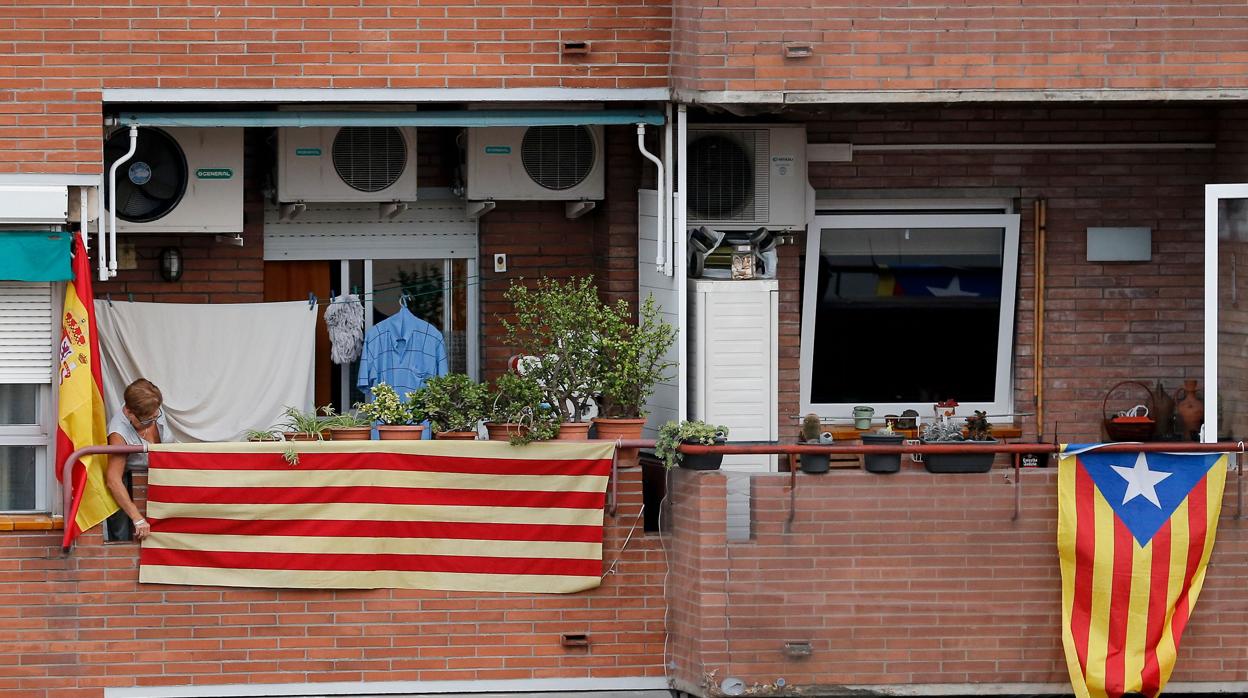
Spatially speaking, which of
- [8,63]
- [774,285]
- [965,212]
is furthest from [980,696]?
[8,63]

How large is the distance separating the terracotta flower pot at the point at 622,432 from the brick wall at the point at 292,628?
0.10 meters

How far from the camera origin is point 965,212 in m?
12.7

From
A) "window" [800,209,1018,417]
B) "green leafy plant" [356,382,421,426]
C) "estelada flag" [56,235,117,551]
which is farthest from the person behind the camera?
"window" [800,209,1018,417]

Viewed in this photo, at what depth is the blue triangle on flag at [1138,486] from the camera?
10328 mm

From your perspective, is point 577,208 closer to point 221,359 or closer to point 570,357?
point 570,357

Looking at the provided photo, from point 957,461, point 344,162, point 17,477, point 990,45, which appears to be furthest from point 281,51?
point 957,461

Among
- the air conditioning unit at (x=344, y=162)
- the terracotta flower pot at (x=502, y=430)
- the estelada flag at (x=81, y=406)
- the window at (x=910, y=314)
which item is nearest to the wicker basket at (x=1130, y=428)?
the window at (x=910, y=314)

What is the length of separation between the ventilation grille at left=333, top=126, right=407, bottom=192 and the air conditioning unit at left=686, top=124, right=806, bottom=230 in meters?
2.03

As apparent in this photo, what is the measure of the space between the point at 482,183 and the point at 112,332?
271 cm

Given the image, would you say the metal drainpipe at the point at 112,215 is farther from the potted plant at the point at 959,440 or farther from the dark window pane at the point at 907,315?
the potted plant at the point at 959,440

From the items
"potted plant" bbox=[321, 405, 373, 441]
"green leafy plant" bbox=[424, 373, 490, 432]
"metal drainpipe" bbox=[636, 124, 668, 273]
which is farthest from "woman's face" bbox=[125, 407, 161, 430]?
"metal drainpipe" bbox=[636, 124, 668, 273]

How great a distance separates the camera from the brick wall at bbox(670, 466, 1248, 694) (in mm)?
10281

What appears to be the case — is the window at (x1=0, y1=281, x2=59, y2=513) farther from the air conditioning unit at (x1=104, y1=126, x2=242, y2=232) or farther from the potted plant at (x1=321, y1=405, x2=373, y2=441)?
the potted plant at (x1=321, y1=405, x2=373, y2=441)

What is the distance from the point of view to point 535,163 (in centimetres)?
1191
